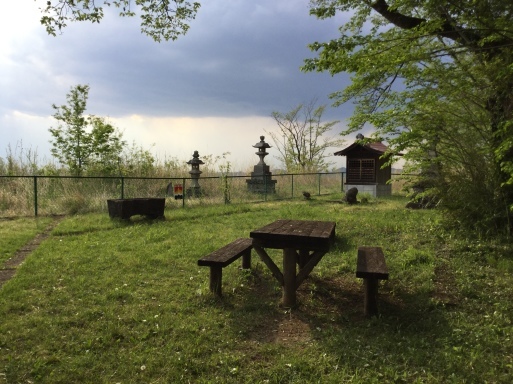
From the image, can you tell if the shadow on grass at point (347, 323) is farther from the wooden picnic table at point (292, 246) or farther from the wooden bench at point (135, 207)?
the wooden bench at point (135, 207)

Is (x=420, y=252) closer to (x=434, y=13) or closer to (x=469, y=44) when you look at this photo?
(x=469, y=44)

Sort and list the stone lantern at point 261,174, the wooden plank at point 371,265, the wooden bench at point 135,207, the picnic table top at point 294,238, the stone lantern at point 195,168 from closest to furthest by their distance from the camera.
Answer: the wooden plank at point 371,265, the picnic table top at point 294,238, the wooden bench at point 135,207, the stone lantern at point 195,168, the stone lantern at point 261,174

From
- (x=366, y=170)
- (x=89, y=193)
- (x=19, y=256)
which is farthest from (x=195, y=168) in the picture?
(x=19, y=256)

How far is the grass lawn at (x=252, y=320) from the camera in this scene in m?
2.93

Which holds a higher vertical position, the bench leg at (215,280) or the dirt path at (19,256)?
the bench leg at (215,280)

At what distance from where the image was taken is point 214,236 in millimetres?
8000

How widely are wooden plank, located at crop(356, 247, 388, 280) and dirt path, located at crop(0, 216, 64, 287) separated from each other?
4517 mm

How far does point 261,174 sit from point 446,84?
13583mm

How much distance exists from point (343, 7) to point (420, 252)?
17.6ft

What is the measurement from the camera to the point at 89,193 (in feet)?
43.2

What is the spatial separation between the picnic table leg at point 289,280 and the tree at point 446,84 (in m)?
3.08

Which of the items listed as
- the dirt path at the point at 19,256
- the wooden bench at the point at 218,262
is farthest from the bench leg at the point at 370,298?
the dirt path at the point at 19,256

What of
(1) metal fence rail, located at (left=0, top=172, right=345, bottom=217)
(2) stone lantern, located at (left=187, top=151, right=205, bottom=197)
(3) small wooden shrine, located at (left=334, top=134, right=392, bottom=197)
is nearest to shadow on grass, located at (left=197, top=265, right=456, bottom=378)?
(1) metal fence rail, located at (left=0, top=172, right=345, bottom=217)

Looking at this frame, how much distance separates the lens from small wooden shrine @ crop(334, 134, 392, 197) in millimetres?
19328
